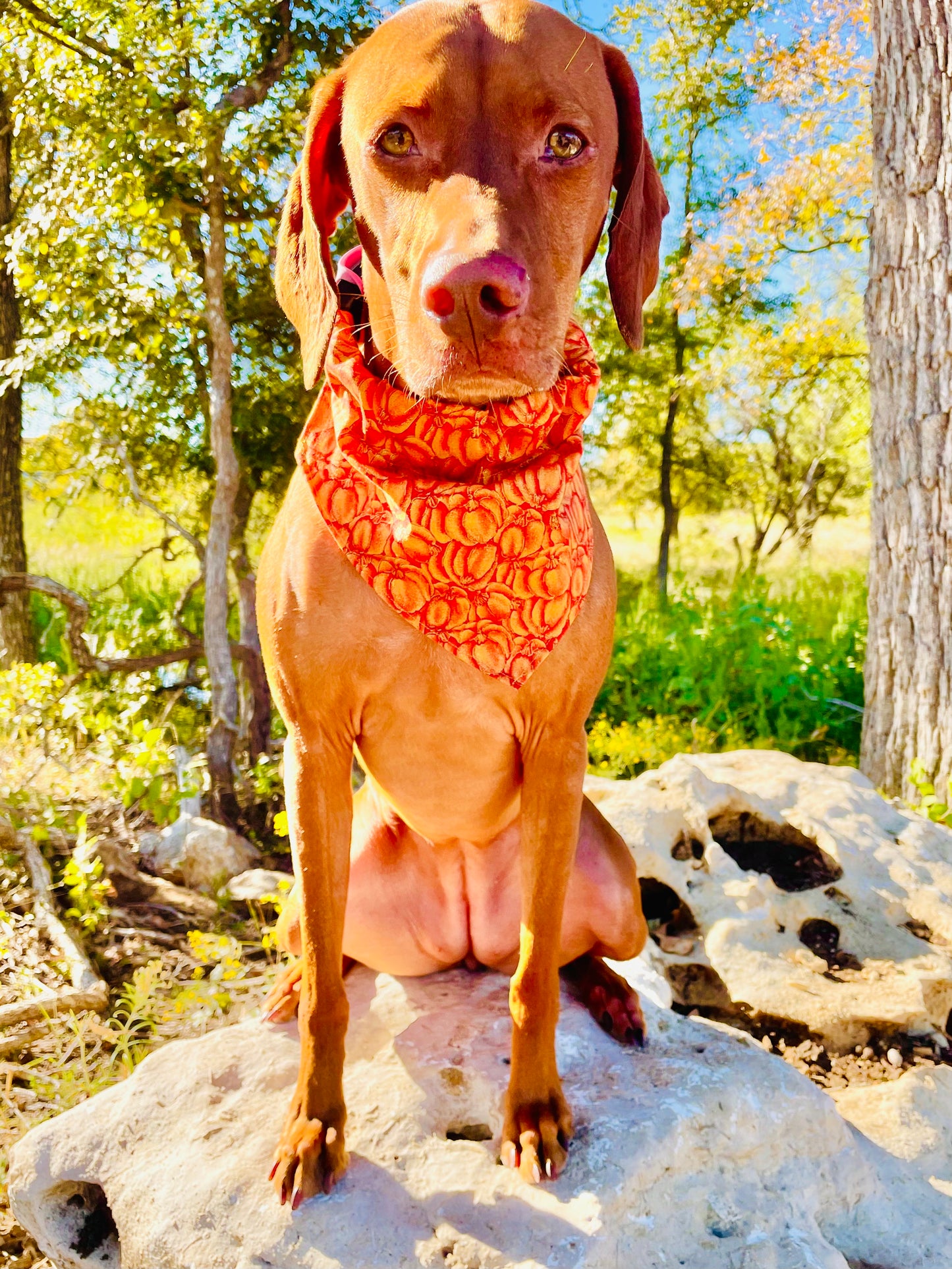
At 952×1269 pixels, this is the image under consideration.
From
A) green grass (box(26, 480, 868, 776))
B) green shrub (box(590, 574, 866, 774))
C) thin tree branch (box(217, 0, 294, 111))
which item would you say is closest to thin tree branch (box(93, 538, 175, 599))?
green grass (box(26, 480, 868, 776))

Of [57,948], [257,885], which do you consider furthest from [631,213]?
[57,948]

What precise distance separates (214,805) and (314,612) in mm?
3238

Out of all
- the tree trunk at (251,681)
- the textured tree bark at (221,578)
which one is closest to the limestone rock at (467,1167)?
the textured tree bark at (221,578)

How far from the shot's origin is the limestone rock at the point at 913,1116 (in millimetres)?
2355

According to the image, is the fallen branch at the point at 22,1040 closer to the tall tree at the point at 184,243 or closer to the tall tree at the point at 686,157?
the tall tree at the point at 184,243

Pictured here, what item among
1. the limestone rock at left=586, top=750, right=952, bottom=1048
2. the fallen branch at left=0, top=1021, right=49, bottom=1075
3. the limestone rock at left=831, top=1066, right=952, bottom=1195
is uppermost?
the limestone rock at left=586, top=750, right=952, bottom=1048

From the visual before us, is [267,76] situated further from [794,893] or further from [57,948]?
[794,893]

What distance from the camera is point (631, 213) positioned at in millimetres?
1964

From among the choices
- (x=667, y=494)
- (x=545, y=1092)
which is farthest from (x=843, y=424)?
(x=545, y=1092)

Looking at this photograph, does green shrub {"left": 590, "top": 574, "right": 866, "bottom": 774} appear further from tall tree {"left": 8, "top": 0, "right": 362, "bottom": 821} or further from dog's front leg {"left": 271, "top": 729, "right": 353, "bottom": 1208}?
dog's front leg {"left": 271, "top": 729, "right": 353, "bottom": 1208}

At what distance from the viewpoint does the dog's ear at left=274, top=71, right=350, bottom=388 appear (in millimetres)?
1881

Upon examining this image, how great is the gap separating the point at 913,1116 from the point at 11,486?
19.4 feet

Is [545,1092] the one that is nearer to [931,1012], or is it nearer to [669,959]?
[669,959]

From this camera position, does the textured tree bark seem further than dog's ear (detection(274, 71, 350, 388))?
Yes
